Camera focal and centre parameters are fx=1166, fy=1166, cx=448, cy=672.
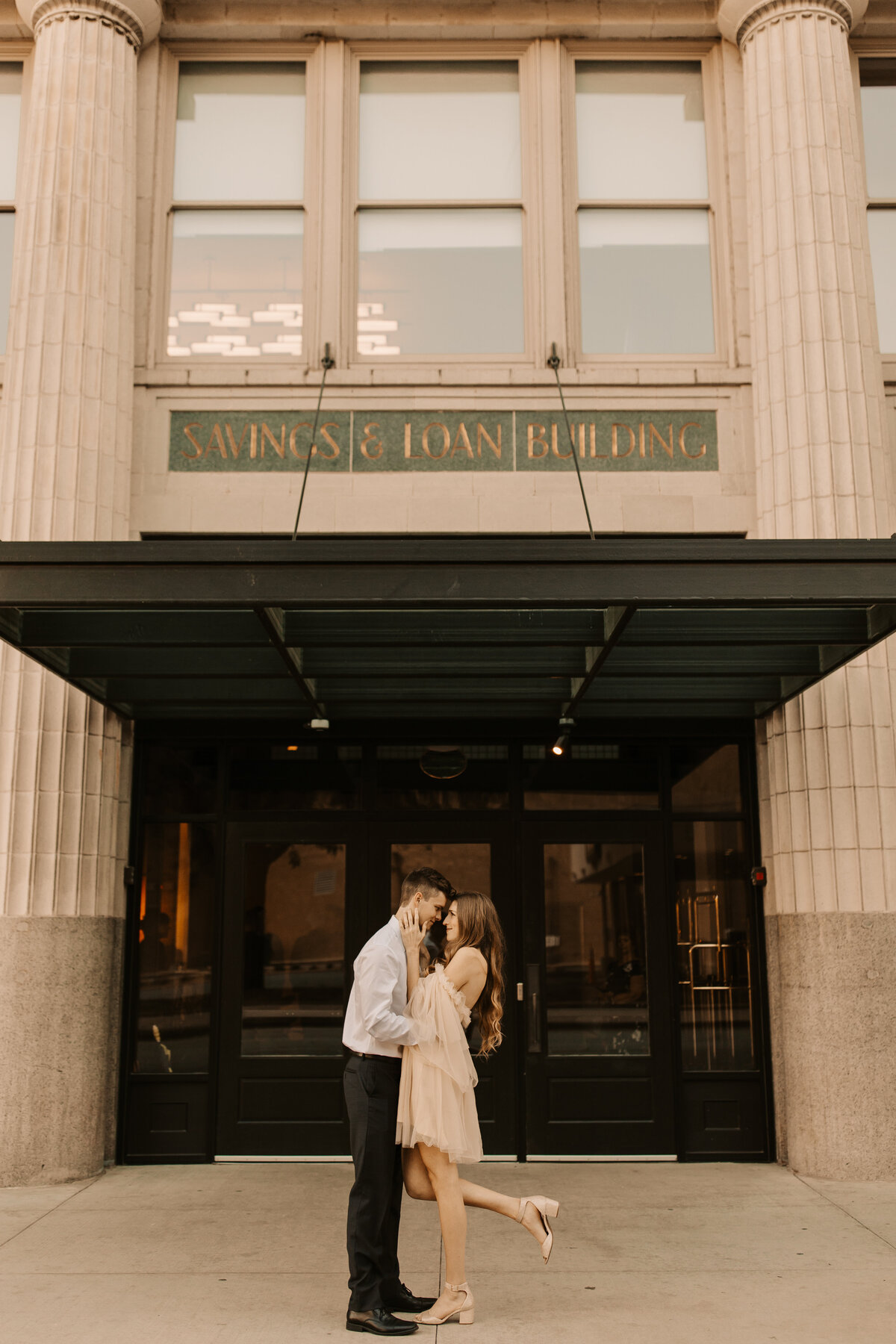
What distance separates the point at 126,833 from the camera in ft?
29.5

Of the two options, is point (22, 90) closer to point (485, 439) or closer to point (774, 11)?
point (485, 439)

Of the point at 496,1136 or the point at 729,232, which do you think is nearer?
the point at 496,1136

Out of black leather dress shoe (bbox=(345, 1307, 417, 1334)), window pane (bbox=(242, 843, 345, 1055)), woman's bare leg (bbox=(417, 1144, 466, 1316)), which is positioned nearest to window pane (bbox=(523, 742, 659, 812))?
window pane (bbox=(242, 843, 345, 1055))

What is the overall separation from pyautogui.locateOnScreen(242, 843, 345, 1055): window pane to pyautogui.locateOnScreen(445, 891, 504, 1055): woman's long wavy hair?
10.9ft

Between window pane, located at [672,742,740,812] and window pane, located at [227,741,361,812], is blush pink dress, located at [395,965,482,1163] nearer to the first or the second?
window pane, located at [227,741,361,812]

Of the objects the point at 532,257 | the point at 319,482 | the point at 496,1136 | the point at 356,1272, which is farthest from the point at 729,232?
the point at 356,1272

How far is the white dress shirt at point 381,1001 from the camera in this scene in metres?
5.18

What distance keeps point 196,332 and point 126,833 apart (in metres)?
4.12

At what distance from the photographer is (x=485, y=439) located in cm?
918

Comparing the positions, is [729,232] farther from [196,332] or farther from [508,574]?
[508,574]

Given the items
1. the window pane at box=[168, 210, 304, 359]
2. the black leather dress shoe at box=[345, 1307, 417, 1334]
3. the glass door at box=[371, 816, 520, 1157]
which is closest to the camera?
the black leather dress shoe at box=[345, 1307, 417, 1334]

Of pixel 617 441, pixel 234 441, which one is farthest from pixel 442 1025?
pixel 234 441

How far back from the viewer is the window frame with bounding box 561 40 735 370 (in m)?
9.49

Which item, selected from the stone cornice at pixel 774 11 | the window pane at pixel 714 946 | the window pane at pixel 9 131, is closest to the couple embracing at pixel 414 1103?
the window pane at pixel 714 946
